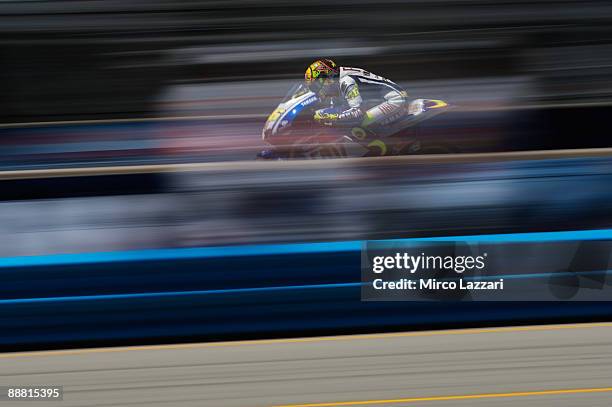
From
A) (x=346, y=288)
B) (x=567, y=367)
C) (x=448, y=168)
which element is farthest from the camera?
(x=448, y=168)

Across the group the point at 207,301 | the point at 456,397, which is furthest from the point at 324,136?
the point at 456,397

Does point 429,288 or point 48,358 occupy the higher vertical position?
point 429,288

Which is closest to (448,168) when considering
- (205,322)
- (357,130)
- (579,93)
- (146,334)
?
(357,130)

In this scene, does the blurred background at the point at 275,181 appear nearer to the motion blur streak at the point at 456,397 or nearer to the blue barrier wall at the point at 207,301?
the blue barrier wall at the point at 207,301

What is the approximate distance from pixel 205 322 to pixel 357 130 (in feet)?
4.85

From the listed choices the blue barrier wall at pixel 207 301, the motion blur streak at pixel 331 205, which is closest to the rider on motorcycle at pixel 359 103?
the motion blur streak at pixel 331 205

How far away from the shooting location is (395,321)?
13.0ft

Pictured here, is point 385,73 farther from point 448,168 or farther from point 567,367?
point 567,367

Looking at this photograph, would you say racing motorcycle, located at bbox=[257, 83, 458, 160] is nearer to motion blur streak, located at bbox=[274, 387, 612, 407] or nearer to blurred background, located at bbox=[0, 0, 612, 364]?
blurred background, located at bbox=[0, 0, 612, 364]

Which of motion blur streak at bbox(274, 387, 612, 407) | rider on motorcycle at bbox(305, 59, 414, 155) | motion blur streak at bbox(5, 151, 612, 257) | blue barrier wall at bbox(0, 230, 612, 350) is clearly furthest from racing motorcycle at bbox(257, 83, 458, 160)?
motion blur streak at bbox(274, 387, 612, 407)

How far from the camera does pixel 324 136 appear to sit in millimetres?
4430

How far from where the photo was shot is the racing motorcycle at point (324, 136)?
4367mm

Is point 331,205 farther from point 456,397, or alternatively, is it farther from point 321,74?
point 456,397

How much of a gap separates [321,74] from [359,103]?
0.31 meters
